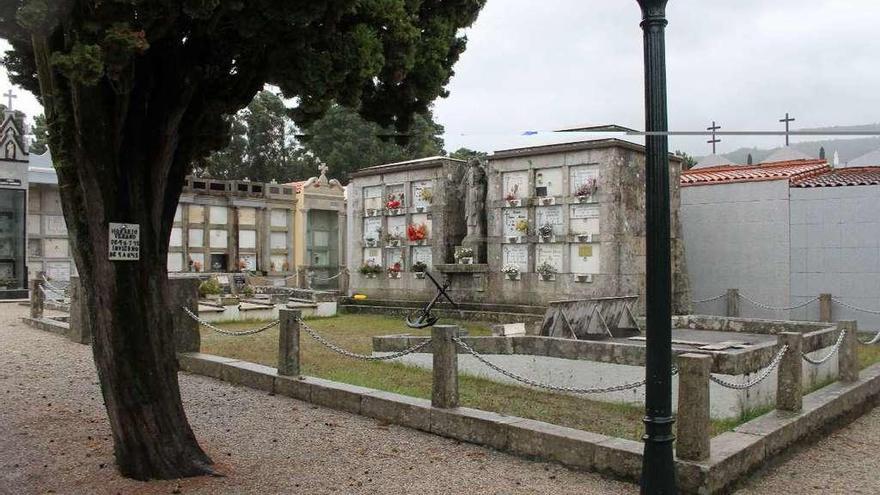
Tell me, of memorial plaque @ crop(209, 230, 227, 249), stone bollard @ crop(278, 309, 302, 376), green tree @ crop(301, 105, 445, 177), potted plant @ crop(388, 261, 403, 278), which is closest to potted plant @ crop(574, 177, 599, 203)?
potted plant @ crop(388, 261, 403, 278)

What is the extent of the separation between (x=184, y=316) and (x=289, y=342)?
2.72 meters

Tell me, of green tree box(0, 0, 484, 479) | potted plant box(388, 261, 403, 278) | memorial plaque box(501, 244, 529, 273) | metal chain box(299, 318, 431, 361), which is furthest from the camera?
potted plant box(388, 261, 403, 278)

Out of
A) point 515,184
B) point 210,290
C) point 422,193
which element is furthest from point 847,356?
point 210,290

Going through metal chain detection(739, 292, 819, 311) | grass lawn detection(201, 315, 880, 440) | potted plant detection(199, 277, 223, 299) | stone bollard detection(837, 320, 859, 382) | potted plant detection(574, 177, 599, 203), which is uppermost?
potted plant detection(574, 177, 599, 203)

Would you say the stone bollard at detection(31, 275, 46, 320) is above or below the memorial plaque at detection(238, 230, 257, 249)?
below

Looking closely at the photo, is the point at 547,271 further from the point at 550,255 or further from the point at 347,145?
the point at 347,145

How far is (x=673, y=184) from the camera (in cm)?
1424

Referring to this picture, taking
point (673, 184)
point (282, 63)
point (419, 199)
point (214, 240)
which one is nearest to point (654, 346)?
point (282, 63)

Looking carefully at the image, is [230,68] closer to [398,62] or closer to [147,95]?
[147,95]

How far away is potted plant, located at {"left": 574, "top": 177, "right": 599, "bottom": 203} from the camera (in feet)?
43.1

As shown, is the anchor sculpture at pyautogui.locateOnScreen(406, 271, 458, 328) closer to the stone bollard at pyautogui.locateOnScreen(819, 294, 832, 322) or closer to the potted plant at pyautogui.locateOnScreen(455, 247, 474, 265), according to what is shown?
the potted plant at pyautogui.locateOnScreen(455, 247, 474, 265)

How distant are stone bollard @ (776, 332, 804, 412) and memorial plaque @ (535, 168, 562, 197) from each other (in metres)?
7.70

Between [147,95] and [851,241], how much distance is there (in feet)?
40.8

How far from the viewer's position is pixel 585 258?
13.2 metres
